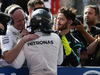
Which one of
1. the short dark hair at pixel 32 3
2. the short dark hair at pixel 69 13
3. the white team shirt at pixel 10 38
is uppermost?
the short dark hair at pixel 32 3

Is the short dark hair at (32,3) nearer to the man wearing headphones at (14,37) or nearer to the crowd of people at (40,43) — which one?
the crowd of people at (40,43)

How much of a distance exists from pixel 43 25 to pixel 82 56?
1287 mm

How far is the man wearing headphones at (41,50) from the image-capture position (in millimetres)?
3189

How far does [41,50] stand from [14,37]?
55 centimetres

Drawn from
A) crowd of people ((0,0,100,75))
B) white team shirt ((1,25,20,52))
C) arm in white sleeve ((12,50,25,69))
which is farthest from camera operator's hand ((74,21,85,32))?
arm in white sleeve ((12,50,25,69))

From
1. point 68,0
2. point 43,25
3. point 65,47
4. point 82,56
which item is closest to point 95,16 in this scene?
point 82,56

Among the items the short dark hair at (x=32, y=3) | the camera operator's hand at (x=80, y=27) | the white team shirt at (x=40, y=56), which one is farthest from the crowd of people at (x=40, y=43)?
the short dark hair at (x=32, y=3)

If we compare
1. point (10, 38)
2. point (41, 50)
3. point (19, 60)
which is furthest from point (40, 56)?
point (10, 38)

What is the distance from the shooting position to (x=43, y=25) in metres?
3.26

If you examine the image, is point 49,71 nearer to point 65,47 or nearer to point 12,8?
point 65,47

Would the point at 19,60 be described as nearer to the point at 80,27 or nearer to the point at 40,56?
the point at 40,56

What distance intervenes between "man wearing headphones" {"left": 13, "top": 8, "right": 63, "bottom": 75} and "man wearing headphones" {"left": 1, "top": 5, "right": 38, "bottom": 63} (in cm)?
7

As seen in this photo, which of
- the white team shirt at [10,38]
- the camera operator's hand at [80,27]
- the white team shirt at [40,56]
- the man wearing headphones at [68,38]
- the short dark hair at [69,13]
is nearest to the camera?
the white team shirt at [40,56]

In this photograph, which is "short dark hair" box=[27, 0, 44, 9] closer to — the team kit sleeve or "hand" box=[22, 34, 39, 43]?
"hand" box=[22, 34, 39, 43]
